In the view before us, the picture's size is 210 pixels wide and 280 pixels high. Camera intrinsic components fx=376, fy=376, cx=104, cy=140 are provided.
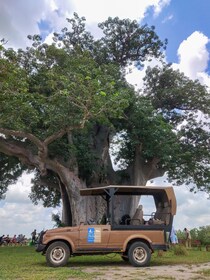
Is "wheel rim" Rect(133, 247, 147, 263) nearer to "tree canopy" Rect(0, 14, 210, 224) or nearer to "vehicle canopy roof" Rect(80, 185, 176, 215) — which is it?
"vehicle canopy roof" Rect(80, 185, 176, 215)

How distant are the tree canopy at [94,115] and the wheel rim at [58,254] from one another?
695 cm

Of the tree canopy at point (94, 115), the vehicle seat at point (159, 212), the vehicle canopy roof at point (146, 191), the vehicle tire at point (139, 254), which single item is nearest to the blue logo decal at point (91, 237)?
the vehicle tire at point (139, 254)

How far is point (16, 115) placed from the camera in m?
16.7

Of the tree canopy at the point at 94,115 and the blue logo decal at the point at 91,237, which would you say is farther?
the tree canopy at the point at 94,115

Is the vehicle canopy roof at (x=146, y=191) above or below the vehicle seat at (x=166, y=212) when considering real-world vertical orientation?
above

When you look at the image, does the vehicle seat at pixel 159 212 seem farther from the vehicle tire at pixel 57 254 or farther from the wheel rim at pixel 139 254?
the vehicle tire at pixel 57 254

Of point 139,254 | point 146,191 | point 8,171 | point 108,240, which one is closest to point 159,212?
point 146,191

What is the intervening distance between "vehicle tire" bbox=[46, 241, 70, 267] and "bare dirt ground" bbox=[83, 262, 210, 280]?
104 centimetres

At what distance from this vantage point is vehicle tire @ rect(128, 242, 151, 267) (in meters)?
11.4

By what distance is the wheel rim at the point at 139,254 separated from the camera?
452 inches

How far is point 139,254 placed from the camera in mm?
11547

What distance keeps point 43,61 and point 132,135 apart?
6.85m

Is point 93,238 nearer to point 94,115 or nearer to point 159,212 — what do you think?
point 159,212

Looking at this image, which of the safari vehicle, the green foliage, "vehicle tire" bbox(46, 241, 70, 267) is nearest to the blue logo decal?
the safari vehicle
